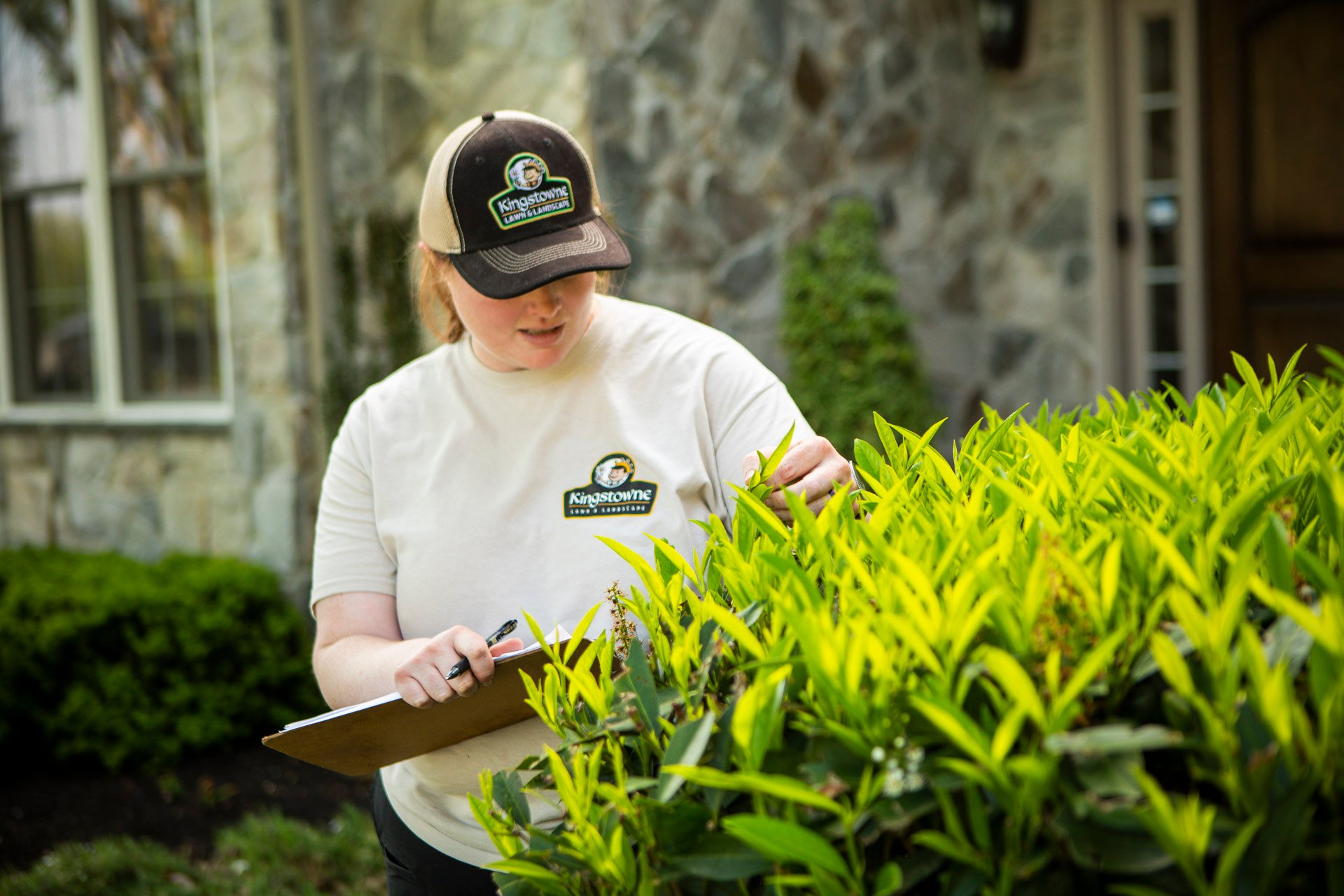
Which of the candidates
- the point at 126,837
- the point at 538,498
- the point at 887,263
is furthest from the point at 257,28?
the point at 538,498

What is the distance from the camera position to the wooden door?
507 centimetres

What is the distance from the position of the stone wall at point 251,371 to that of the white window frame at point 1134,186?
3568 mm

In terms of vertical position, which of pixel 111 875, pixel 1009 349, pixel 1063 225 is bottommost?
pixel 111 875

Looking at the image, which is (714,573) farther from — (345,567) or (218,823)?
(218,823)

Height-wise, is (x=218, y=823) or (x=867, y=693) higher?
(x=867, y=693)

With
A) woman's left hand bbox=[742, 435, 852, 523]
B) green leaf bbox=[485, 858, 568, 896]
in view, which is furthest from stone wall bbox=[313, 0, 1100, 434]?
green leaf bbox=[485, 858, 568, 896]

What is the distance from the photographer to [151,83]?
5473 millimetres

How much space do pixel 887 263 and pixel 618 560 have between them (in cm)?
381

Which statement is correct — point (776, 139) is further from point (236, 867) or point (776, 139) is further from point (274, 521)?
point (236, 867)

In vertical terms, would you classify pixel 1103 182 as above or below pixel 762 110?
below

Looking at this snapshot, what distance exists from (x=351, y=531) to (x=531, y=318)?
17.0 inches

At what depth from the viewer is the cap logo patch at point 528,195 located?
1721 mm

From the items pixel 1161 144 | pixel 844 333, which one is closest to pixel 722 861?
pixel 844 333

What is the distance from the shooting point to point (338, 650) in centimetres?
176
